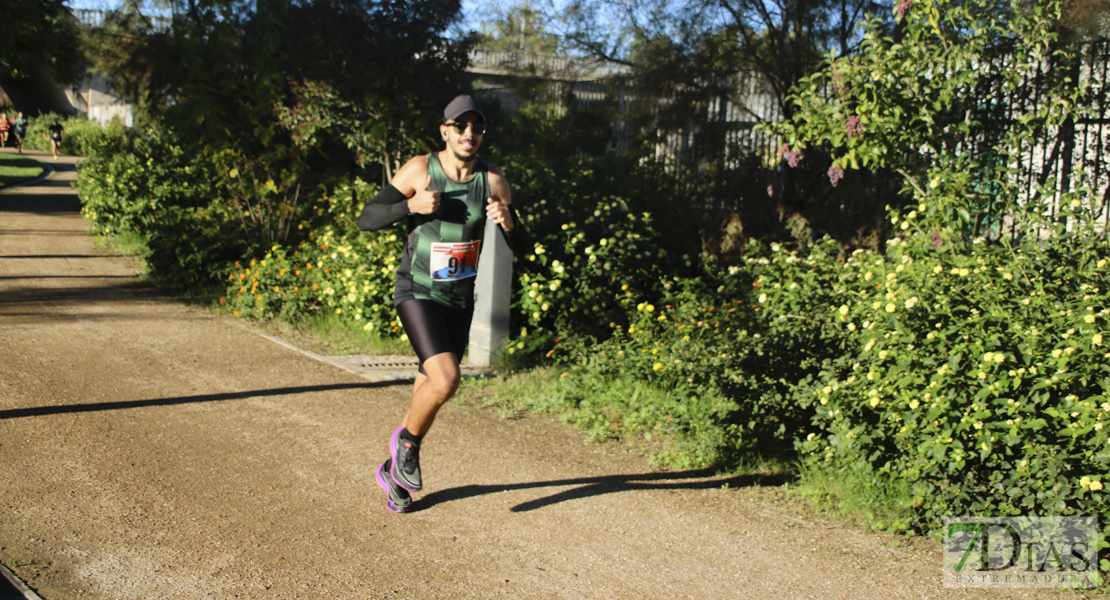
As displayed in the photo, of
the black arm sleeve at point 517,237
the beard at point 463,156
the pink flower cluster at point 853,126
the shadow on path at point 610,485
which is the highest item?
the pink flower cluster at point 853,126

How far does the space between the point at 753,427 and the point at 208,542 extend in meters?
2.83

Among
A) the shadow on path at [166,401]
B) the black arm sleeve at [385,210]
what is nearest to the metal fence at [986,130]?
the black arm sleeve at [385,210]

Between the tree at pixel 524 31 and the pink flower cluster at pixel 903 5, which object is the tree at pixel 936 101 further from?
the tree at pixel 524 31

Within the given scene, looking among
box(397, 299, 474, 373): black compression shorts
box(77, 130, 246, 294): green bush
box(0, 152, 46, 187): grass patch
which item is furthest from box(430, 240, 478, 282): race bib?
box(0, 152, 46, 187): grass patch

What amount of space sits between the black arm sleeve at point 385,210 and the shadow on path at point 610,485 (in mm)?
1342

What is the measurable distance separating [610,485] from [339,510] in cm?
142

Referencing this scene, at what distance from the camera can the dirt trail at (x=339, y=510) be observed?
3592mm

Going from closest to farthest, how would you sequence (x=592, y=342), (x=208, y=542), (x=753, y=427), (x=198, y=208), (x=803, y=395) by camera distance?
(x=208, y=542) → (x=803, y=395) → (x=753, y=427) → (x=592, y=342) → (x=198, y=208)

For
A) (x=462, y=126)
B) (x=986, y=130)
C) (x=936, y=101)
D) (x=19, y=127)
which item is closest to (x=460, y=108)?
(x=462, y=126)

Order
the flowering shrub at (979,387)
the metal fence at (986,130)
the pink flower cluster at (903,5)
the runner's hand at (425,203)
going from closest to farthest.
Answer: the flowering shrub at (979,387) → the runner's hand at (425,203) → the pink flower cluster at (903,5) → the metal fence at (986,130)

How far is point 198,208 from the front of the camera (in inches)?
488

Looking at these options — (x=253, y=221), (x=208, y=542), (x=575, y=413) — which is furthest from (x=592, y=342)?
(x=253, y=221)

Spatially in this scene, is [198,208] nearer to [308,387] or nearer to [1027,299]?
[308,387]

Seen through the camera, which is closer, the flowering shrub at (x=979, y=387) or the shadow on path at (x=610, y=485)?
the flowering shrub at (x=979, y=387)
